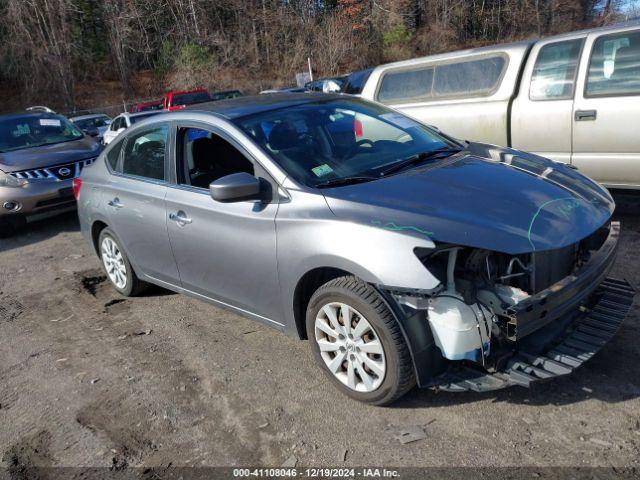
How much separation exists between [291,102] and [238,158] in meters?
0.69

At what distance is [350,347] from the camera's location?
328 cm

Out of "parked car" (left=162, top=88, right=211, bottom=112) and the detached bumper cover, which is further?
"parked car" (left=162, top=88, right=211, bottom=112)

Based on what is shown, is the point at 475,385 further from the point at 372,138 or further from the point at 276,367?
the point at 372,138

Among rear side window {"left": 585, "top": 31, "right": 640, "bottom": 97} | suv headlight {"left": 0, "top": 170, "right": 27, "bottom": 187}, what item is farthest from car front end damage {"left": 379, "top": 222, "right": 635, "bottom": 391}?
suv headlight {"left": 0, "top": 170, "right": 27, "bottom": 187}

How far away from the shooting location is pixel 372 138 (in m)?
4.20

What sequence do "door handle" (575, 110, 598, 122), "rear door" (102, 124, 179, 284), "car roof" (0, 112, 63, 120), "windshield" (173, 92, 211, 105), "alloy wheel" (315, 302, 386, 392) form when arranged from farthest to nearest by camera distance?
1. "windshield" (173, 92, 211, 105)
2. "car roof" (0, 112, 63, 120)
3. "door handle" (575, 110, 598, 122)
4. "rear door" (102, 124, 179, 284)
5. "alloy wheel" (315, 302, 386, 392)

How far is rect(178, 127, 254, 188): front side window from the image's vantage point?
4254 mm

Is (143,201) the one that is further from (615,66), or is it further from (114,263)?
(615,66)

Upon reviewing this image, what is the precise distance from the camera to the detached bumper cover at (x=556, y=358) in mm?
2910

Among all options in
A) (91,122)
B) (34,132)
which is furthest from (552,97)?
(91,122)

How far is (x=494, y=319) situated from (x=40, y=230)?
7.92 m

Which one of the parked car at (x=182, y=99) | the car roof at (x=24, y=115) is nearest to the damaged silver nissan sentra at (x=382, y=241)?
Result: the car roof at (x=24, y=115)

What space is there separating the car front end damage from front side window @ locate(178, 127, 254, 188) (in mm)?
1832

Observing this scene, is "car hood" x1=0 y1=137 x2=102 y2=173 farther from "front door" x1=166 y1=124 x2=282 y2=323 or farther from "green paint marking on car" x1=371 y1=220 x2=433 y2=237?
"green paint marking on car" x1=371 y1=220 x2=433 y2=237
